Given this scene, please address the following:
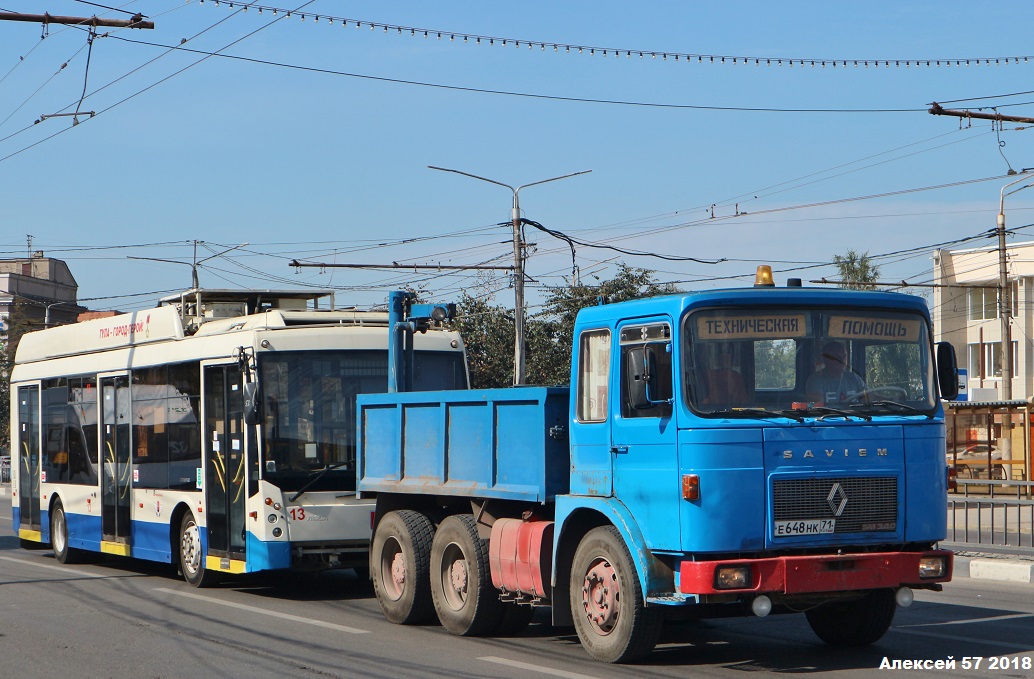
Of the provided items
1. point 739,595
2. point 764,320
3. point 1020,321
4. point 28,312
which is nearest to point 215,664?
point 739,595

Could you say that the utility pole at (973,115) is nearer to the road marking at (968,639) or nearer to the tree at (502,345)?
the road marking at (968,639)

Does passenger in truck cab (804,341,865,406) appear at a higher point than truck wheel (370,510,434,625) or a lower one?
higher

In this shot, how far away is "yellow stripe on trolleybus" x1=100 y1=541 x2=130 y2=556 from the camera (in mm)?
16891

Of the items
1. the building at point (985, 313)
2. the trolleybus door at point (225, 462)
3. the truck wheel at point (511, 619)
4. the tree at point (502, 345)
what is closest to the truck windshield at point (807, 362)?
the truck wheel at point (511, 619)

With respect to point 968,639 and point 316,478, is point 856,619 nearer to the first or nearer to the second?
point 968,639

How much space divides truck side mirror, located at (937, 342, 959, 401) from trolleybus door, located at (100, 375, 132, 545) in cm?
1101

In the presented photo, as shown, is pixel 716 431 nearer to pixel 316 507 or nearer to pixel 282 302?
pixel 316 507

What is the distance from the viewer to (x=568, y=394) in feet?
32.6

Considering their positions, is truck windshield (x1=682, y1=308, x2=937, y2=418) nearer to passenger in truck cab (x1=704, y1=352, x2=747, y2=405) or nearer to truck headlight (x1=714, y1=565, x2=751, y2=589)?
passenger in truck cab (x1=704, y1=352, x2=747, y2=405)

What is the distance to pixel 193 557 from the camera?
15.2 meters

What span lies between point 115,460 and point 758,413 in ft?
36.3

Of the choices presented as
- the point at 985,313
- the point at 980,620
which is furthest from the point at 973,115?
the point at 985,313

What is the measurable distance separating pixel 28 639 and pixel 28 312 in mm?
74984

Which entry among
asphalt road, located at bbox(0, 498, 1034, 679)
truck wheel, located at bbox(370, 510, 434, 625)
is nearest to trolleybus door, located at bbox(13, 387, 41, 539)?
asphalt road, located at bbox(0, 498, 1034, 679)
